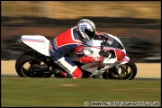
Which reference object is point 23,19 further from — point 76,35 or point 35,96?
point 35,96

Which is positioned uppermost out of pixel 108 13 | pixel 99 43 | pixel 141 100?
pixel 108 13

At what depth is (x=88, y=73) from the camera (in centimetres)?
1266

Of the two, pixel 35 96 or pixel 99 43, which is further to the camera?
pixel 99 43

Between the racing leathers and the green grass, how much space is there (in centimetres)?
230

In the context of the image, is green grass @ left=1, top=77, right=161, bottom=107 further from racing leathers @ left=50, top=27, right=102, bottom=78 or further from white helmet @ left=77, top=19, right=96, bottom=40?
white helmet @ left=77, top=19, right=96, bottom=40

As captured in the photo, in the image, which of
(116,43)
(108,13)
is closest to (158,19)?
(108,13)

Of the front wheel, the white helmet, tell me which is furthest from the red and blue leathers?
the front wheel

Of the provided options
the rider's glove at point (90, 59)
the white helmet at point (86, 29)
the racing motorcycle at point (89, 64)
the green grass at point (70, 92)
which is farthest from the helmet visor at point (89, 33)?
the green grass at point (70, 92)

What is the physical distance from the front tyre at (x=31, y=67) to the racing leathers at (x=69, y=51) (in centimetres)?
35

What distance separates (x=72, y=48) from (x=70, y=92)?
12.0ft

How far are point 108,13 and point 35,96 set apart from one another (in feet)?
71.5

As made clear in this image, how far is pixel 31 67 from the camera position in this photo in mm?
12445

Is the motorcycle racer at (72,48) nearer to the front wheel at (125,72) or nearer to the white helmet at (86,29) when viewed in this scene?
the white helmet at (86,29)

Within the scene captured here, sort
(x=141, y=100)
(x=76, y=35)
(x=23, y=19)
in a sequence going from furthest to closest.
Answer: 1. (x=23, y=19)
2. (x=76, y=35)
3. (x=141, y=100)
